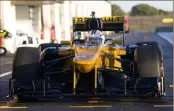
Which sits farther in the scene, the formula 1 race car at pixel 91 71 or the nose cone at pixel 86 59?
the formula 1 race car at pixel 91 71

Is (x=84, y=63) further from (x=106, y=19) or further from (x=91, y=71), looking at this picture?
(x=106, y=19)

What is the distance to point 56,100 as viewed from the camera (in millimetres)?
10898

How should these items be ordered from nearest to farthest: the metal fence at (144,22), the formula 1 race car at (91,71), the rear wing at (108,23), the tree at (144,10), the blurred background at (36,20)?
the formula 1 race car at (91,71) → the rear wing at (108,23) → the blurred background at (36,20) → the metal fence at (144,22) → the tree at (144,10)

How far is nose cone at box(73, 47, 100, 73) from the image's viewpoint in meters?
9.94

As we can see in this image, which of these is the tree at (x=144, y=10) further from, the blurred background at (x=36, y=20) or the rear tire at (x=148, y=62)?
the rear tire at (x=148, y=62)

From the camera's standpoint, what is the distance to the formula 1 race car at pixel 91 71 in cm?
1020

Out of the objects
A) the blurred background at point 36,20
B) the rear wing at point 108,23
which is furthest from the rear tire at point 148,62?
the blurred background at point 36,20

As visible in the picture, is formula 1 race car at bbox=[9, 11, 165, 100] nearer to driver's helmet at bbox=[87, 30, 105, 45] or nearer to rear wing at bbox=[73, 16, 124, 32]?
driver's helmet at bbox=[87, 30, 105, 45]

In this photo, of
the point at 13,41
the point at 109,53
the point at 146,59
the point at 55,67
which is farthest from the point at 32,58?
the point at 13,41

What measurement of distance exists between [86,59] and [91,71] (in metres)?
0.53

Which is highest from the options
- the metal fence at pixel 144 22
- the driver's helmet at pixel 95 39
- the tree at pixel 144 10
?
the driver's helmet at pixel 95 39

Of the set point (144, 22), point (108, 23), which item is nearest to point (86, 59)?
point (108, 23)

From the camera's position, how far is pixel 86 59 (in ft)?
32.9

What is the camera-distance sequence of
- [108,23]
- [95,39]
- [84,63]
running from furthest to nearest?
[108,23] < [95,39] < [84,63]
